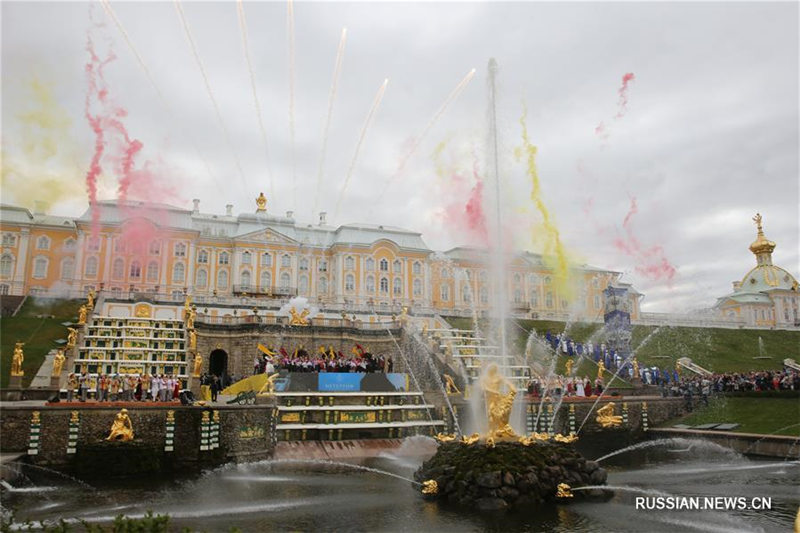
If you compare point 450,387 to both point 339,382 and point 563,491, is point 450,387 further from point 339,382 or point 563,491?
point 563,491

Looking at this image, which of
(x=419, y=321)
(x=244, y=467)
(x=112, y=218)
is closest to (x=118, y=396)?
(x=244, y=467)

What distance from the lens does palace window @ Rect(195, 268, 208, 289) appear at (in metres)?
70.6

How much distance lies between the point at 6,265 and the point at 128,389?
4975 cm

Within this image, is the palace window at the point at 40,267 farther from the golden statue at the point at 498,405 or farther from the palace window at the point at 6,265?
the golden statue at the point at 498,405

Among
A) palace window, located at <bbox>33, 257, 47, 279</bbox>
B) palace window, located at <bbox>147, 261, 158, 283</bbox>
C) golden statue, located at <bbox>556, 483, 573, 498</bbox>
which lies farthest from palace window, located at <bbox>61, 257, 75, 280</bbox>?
golden statue, located at <bbox>556, 483, 573, 498</bbox>

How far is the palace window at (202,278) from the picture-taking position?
70.6m

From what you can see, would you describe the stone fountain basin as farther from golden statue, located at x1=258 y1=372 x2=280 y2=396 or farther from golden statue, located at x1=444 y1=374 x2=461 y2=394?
golden statue, located at x1=444 y1=374 x2=461 y2=394

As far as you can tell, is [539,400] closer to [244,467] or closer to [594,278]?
[244,467]

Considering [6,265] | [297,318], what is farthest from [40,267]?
[297,318]

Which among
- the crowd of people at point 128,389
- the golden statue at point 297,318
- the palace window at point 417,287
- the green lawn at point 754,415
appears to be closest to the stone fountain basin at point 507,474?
the green lawn at point 754,415

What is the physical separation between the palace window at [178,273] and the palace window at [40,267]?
14.0 metres

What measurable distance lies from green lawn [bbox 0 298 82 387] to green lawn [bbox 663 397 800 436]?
3607 cm

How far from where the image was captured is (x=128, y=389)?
91.4ft

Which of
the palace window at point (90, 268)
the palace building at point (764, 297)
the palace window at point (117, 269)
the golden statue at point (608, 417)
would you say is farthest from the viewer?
the palace building at point (764, 297)
